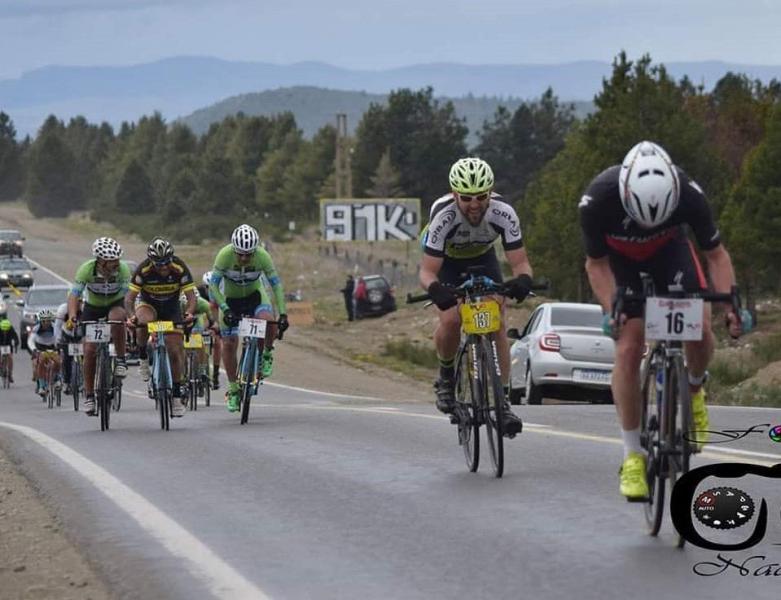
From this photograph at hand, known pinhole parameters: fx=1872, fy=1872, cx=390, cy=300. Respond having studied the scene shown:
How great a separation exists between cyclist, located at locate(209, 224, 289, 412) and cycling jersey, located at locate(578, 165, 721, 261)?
950cm

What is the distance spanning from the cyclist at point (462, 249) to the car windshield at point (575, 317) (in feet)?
37.7

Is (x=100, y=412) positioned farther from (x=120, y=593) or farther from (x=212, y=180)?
(x=212, y=180)

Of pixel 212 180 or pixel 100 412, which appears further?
pixel 212 180

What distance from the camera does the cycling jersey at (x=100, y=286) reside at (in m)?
19.0

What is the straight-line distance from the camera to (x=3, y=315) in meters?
36.0

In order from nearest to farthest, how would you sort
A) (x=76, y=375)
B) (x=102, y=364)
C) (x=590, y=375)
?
(x=102, y=364), (x=590, y=375), (x=76, y=375)

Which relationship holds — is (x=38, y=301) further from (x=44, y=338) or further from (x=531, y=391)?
(x=531, y=391)

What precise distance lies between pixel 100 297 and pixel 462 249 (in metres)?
8.06

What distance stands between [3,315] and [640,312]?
94.9 feet

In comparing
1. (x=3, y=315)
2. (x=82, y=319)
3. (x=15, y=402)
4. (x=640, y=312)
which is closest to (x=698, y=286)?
(x=640, y=312)

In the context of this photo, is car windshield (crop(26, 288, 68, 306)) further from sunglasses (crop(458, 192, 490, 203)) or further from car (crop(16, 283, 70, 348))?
sunglasses (crop(458, 192, 490, 203))

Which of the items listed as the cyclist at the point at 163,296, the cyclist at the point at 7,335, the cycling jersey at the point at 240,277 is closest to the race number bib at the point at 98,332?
the cyclist at the point at 163,296

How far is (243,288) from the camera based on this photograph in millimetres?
18891

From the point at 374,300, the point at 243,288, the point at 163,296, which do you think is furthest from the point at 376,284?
the point at 163,296
